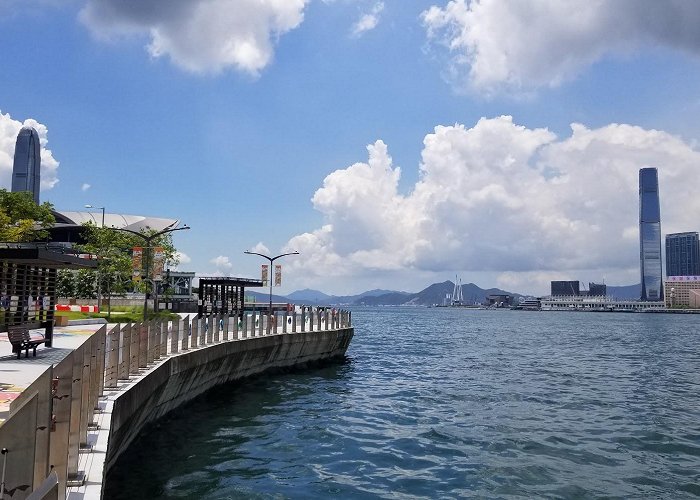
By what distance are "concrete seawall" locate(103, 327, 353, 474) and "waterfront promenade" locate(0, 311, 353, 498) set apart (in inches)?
1.7

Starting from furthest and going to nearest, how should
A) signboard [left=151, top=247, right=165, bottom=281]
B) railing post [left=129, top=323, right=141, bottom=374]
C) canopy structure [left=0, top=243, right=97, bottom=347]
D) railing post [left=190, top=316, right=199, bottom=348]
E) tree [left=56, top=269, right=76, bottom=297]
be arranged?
1. tree [left=56, top=269, right=76, bottom=297]
2. signboard [left=151, top=247, right=165, bottom=281]
3. canopy structure [left=0, top=243, right=97, bottom=347]
4. railing post [left=190, top=316, right=199, bottom=348]
5. railing post [left=129, top=323, right=141, bottom=374]

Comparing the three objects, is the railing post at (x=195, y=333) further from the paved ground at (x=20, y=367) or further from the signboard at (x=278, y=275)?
the signboard at (x=278, y=275)

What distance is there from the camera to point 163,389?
16.3 meters

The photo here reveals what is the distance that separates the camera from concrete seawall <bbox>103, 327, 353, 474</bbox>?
12.1 meters

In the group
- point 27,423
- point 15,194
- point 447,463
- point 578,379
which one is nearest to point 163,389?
point 447,463

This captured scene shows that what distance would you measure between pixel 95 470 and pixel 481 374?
2710 cm

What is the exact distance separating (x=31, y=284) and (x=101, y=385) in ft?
66.8

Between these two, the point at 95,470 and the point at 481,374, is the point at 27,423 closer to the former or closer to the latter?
the point at 95,470

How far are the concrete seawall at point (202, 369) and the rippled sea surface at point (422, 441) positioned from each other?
554 millimetres

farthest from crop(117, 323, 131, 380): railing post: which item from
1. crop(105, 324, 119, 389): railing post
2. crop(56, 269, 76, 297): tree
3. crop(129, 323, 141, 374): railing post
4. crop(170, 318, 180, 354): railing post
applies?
crop(56, 269, 76, 297): tree

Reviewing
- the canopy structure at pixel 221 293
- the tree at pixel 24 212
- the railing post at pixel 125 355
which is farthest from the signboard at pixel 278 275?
the railing post at pixel 125 355

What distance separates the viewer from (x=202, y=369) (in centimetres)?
2058

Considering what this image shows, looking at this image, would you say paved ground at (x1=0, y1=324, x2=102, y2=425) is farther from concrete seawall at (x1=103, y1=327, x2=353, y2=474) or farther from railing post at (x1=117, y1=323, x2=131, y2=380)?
concrete seawall at (x1=103, y1=327, x2=353, y2=474)

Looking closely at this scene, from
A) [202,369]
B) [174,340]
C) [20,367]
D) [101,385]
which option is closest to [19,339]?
[20,367]
